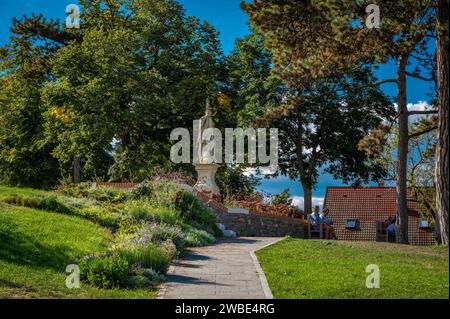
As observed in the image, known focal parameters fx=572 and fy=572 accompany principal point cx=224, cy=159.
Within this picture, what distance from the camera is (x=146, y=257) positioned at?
10.1 metres

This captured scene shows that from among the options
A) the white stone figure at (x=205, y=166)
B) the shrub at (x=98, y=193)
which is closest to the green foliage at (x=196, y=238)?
the shrub at (x=98, y=193)

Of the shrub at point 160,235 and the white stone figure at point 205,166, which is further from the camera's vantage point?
the white stone figure at point 205,166

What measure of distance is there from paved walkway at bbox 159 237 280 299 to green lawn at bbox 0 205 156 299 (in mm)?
663

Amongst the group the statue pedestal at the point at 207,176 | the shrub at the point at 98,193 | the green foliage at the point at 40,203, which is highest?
the statue pedestal at the point at 207,176

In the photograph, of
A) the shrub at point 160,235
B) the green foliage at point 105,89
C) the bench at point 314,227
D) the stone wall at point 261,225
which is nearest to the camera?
the shrub at point 160,235

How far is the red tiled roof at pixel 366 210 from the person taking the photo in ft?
116

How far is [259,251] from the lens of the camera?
13531mm

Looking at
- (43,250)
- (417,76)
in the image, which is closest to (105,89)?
(417,76)

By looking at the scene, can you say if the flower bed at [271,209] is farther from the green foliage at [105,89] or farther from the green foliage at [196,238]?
the green foliage at [105,89]

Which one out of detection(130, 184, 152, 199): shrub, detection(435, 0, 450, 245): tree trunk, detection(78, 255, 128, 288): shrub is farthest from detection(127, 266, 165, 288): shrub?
detection(130, 184, 152, 199): shrub

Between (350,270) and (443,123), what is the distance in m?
3.04

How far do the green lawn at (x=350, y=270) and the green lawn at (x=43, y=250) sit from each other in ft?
8.21

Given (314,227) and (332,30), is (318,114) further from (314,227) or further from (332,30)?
(332,30)
